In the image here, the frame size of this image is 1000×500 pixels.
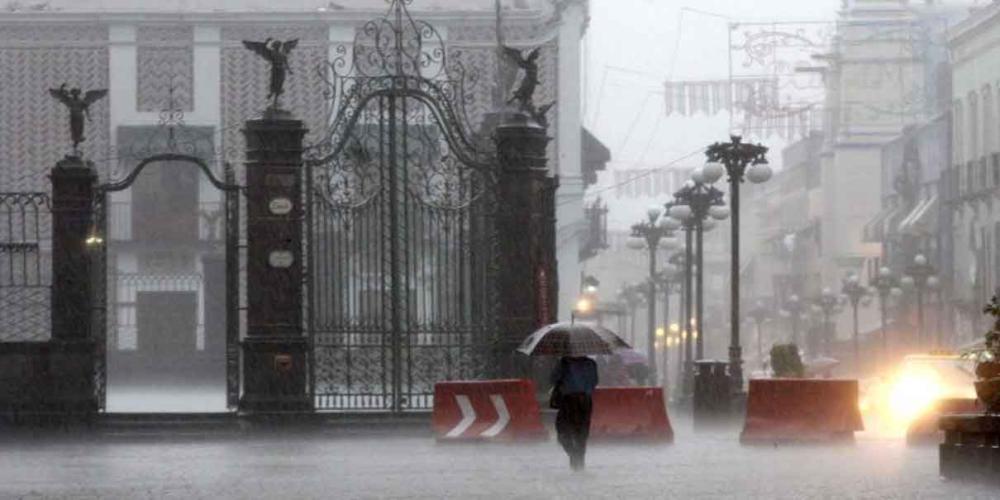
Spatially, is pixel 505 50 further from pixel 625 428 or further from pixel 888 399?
pixel 888 399

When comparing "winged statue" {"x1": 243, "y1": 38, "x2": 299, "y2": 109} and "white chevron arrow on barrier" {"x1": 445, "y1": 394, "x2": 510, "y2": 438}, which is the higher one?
"winged statue" {"x1": 243, "y1": 38, "x2": 299, "y2": 109}

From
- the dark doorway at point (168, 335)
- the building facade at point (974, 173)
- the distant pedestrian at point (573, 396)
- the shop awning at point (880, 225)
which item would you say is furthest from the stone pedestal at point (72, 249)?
the shop awning at point (880, 225)

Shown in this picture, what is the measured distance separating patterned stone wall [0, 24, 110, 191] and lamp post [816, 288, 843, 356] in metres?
33.0

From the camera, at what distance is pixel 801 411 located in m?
32.8

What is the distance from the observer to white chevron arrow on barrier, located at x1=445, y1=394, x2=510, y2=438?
107 ft

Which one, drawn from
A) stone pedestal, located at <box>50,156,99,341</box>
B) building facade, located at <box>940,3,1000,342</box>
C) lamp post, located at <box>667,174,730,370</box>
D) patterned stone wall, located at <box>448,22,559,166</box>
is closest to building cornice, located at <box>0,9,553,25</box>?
patterned stone wall, located at <box>448,22,559,166</box>

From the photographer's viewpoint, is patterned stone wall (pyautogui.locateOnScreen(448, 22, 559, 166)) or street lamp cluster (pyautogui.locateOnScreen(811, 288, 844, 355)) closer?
patterned stone wall (pyautogui.locateOnScreen(448, 22, 559, 166))

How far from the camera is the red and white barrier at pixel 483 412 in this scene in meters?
32.4

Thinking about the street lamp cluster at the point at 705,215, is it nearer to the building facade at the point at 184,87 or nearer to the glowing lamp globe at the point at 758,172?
the glowing lamp globe at the point at 758,172

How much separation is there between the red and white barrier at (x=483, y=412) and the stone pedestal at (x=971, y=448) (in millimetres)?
9045

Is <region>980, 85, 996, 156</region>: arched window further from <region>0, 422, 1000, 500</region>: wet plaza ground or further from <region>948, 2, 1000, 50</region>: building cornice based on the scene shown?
<region>0, 422, 1000, 500</region>: wet plaza ground

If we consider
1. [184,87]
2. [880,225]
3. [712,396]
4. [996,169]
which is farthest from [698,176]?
[880,225]

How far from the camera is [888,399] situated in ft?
139

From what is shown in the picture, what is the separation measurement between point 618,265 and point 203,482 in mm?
152704
